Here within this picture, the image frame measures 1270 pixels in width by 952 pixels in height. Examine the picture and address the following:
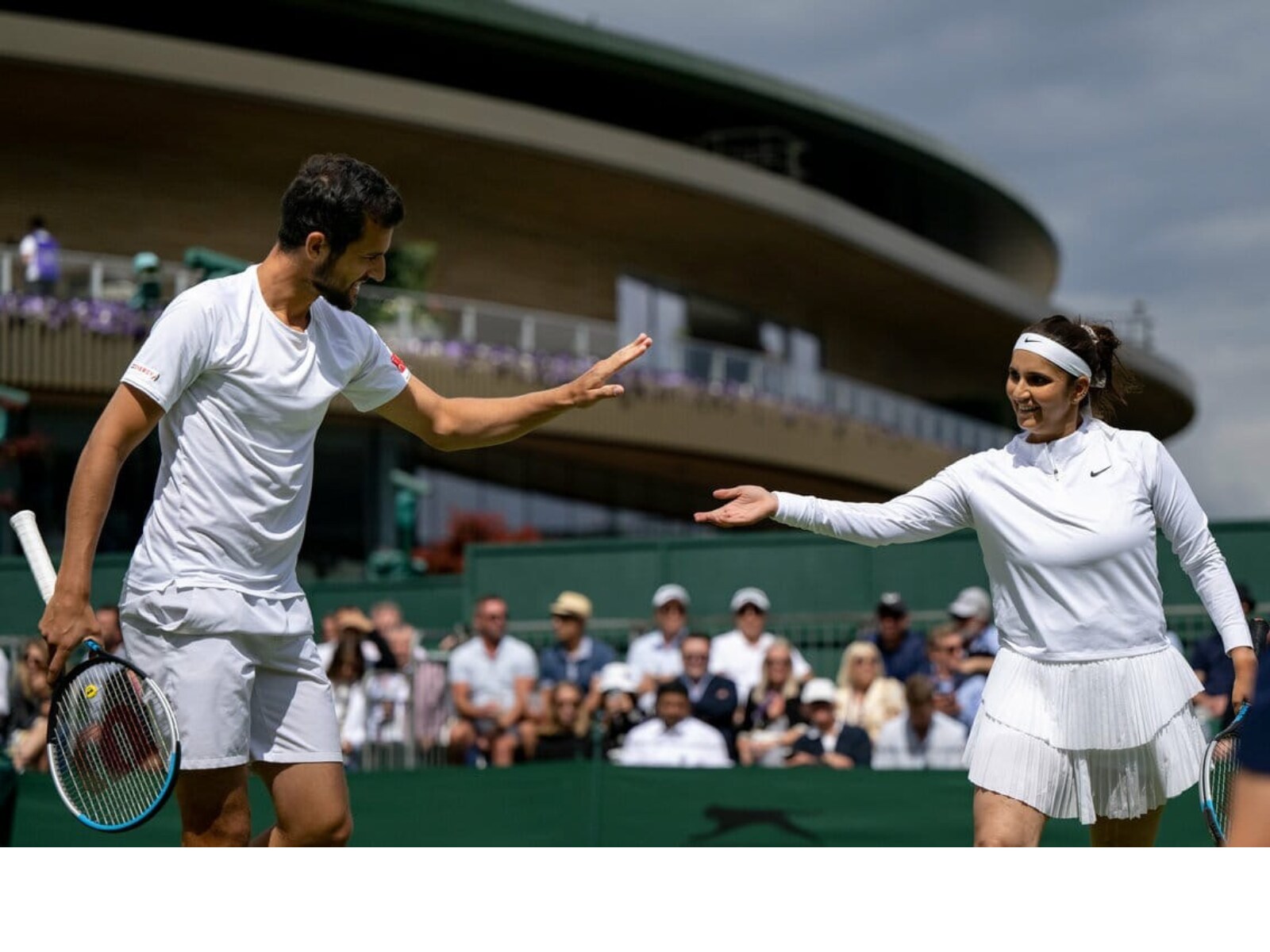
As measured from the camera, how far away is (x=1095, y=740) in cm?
498

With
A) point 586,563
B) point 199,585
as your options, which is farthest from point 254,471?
point 586,563

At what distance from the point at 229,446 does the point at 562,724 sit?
791cm

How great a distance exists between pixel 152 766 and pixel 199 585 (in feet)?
1.55

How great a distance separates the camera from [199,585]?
15.0 ft

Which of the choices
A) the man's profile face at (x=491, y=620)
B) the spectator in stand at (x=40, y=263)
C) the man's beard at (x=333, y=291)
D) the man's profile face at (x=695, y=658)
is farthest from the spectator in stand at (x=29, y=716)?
the spectator in stand at (x=40, y=263)

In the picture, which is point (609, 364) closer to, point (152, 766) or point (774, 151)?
point (152, 766)

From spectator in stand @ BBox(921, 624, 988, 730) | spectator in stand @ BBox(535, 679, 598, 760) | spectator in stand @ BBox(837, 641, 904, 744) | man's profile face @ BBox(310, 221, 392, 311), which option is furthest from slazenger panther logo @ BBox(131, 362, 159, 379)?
spectator in stand @ BBox(535, 679, 598, 760)

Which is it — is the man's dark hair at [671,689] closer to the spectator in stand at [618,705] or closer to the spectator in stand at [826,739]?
the spectator in stand at [618,705]

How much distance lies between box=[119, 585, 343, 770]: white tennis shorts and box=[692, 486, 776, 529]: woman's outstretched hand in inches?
45.7

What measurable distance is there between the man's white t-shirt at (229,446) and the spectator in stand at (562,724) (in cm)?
743

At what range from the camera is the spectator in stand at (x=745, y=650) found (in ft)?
40.6

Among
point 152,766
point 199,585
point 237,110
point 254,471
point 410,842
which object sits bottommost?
point 410,842

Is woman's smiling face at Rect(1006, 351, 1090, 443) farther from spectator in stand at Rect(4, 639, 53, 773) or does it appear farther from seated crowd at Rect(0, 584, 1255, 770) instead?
spectator in stand at Rect(4, 639, 53, 773)

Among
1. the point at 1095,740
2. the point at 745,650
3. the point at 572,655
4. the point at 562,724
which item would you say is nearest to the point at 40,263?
the point at 572,655
